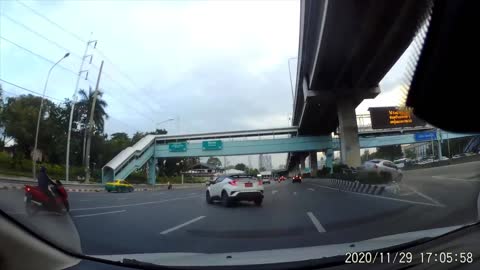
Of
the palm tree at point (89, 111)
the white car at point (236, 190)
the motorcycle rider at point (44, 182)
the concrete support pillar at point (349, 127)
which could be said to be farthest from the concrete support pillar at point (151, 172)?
the concrete support pillar at point (349, 127)

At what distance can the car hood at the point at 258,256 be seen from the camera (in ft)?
11.2

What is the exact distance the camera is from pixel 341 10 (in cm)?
1459

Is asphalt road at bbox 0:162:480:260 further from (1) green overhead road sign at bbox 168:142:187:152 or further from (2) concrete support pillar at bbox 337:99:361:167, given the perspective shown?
(2) concrete support pillar at bbox 337:99:361:167

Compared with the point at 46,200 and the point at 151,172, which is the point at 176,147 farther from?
the point at 46,200

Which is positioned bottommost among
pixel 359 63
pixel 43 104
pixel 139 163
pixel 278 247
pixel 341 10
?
pixel 278 247

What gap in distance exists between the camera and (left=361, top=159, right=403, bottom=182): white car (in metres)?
6.14

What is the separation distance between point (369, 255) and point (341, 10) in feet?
41.3

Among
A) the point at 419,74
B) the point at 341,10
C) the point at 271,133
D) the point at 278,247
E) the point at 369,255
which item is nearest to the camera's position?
the point at 369,255

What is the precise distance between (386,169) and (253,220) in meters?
2.15

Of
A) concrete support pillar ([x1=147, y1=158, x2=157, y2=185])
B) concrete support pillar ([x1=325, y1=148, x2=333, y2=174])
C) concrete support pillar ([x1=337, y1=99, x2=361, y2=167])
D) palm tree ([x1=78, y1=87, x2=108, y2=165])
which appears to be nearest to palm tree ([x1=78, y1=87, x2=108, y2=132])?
palm tree ([x1=78, y1=87, x2=108, y2=165])

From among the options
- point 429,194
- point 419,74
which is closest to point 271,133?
point 429,194

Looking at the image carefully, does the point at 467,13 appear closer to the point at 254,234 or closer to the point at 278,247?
the point at 278,247

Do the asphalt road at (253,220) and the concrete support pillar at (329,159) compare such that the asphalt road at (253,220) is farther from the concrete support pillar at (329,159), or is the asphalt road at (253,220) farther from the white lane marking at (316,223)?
the concrete support pillar at (329,159)

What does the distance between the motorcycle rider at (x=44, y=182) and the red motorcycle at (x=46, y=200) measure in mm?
18
